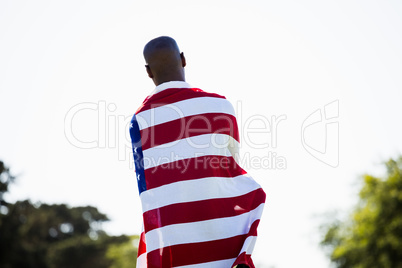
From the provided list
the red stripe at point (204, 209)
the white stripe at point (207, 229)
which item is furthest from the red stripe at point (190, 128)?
the white stripe at point (207, 229)

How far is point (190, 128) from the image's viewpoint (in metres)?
3.13

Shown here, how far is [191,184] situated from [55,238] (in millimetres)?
52062

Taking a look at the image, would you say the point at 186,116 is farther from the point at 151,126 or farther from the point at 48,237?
the point at 48,237

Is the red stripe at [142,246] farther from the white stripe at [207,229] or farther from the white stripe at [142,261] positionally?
the white stripe at [207,229]

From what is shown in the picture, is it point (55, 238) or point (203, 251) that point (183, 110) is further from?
point (55, 238)

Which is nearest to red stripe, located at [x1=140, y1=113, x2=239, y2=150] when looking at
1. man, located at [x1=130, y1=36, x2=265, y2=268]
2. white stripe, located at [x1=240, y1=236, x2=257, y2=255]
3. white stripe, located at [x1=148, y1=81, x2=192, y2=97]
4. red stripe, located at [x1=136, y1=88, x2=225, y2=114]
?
man, located at [x1=130, y1=36, x2=265, y2=268]

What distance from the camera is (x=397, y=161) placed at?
28.8 metres

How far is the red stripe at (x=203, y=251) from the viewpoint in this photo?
9.52 feet

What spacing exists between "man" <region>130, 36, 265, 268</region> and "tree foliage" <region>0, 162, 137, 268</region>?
1107 inches

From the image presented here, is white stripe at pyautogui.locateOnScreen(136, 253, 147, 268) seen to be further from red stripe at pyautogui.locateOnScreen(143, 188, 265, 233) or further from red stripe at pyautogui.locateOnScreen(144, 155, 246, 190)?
red stripe at pyautogui.locateOnScreen(144, 155, 246, 190)

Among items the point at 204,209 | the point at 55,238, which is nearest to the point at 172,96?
the point at 204,209

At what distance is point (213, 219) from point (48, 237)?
50.9 metres

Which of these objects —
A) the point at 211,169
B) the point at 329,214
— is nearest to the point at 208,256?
the point at 211,169

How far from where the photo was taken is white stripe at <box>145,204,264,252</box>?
293 cm
